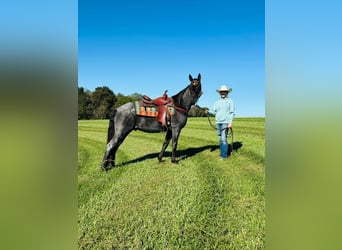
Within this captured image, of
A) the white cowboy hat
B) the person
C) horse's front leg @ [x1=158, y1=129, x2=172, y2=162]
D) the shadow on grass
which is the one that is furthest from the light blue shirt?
horse's front leg @ [x1=158, y1=129, x2=172, y2=162]

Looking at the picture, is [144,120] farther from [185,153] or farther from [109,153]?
[185,153]

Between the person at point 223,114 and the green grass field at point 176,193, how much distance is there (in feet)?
0.76

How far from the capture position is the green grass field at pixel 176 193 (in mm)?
3699

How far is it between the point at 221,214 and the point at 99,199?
5.42 feet

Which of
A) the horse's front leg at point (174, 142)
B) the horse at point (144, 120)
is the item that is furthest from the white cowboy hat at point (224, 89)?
the horse's front leg at point (174, 142)

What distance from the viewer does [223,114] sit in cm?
445

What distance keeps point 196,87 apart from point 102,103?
1409mm

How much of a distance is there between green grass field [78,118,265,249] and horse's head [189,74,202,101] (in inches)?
21.7

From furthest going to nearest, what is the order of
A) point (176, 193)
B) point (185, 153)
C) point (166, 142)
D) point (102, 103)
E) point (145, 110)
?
point (185, 153) < point (166, 142) < point (145, 110) < point (102, 103) < point (176, 193)

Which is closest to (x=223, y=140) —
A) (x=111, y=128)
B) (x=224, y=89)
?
(x=224, y=89)
